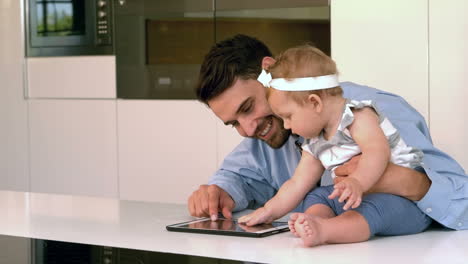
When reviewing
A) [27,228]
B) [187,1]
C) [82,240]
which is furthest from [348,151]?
[187,1]

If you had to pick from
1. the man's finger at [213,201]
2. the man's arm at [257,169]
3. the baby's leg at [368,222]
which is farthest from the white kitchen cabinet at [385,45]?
the baby's leg at [368,222]

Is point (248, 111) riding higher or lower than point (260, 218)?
higher

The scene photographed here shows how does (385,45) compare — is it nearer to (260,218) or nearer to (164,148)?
(164,148)

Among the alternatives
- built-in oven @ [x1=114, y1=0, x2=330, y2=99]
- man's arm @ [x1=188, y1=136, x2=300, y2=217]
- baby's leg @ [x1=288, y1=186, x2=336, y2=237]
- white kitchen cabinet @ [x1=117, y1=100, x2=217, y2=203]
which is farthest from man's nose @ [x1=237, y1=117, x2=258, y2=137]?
white kitchen cabinet @ [x1=117, y1=100, x2=217, y2=203]

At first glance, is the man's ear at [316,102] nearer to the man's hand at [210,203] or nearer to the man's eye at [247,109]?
the man's hand at [210,203]

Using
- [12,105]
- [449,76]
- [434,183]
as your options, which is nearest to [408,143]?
[434,183]

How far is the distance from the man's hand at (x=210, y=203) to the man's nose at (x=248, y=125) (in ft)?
0.51

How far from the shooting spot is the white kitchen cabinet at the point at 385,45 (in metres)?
3.19

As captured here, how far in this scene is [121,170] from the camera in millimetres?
4145

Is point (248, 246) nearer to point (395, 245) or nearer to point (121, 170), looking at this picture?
point (395, 245)

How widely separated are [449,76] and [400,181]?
67.0 inches

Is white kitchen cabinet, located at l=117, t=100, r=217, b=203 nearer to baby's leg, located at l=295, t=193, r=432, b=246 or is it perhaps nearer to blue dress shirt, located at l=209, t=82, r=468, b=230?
blue dress shirt, located at l=209, t=82, r=468, b=230

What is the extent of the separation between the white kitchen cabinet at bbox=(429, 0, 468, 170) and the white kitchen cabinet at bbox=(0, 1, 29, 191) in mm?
2225

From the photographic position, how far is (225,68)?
80.3 inches
